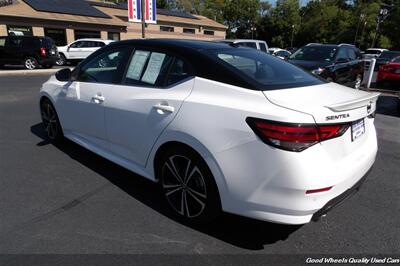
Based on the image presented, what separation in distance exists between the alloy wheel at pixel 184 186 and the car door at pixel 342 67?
7.20 metres

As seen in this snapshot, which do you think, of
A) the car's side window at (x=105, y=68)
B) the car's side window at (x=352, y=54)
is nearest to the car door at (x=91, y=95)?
the car's side window at (x=105, y=68)

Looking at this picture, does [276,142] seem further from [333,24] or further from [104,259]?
[333,24]

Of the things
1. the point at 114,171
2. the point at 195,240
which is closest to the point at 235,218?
the point at 195,240

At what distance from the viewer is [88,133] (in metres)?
3.87

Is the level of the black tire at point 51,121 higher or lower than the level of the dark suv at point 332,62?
lower

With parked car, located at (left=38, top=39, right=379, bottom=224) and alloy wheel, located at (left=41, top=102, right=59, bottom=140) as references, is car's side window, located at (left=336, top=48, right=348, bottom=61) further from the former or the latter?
alloy wheel, located at (left=41, top=102, right=59, bottom=140)

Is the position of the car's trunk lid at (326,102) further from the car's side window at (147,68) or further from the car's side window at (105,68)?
the car's side window at (105,68)

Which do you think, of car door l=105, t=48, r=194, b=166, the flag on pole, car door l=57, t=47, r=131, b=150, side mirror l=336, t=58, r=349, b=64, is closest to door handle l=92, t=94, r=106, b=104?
car door l=57, t=47, r=131, b=150

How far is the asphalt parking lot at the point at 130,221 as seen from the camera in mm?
2574

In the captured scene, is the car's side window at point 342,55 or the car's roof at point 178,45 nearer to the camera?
the car's roof at point 178,45

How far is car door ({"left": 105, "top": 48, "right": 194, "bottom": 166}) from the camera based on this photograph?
2.76m

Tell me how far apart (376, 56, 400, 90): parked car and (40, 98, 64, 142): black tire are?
10235 mm

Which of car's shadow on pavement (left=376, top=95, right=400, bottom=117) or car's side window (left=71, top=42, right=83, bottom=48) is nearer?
car's shadow on pavement (left=376, top=95, right=400, bottom=117)

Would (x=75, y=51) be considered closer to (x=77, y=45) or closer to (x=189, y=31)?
(x=77, y=45)
